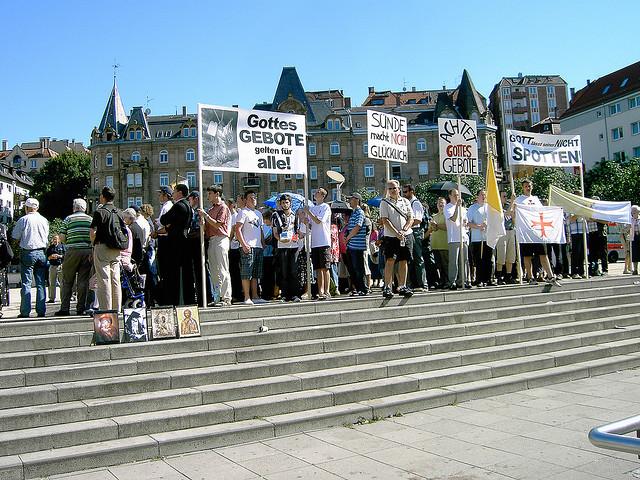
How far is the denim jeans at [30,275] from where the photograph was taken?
9984 mm

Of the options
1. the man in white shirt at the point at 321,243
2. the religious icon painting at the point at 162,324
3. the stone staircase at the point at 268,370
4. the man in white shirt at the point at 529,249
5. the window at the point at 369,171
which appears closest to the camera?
the stone staircase at the point at 268,370

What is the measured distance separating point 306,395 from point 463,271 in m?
6.34

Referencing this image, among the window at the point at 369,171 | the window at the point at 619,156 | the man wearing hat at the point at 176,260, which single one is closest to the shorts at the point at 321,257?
the man wearing hat at the point at 176,260

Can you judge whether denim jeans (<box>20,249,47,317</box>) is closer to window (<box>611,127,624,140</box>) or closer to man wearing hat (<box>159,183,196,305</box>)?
man wearing hat (<box>159,183,196,305</box>)

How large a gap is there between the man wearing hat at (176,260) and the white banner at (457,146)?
19.4 feet

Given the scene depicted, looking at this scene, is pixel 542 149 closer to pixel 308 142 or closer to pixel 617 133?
pixel 617 133

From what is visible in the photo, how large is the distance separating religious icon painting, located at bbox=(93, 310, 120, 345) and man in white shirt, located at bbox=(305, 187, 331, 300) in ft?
14.1

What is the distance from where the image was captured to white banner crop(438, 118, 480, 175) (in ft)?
44.4

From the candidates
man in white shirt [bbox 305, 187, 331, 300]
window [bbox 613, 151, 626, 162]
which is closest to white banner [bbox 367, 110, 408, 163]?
man in white shirt [bbox 305, 187, 331, 300]

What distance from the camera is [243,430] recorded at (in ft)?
21.6

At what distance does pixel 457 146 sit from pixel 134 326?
8.45m

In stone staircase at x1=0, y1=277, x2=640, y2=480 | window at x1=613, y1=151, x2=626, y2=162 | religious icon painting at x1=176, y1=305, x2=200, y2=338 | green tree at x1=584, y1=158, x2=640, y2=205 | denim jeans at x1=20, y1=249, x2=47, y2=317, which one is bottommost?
stone staircase at x1=0, y1=277, x2=640, y2=480

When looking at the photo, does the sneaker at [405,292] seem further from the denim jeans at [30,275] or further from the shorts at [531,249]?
the denim jeans at [30,275]

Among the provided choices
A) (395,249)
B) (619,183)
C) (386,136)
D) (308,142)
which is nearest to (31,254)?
(395,249)
